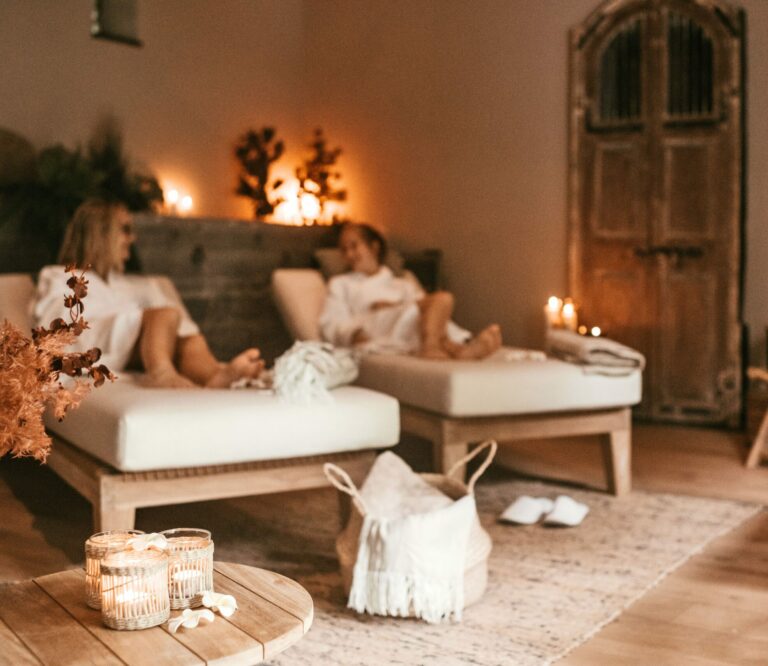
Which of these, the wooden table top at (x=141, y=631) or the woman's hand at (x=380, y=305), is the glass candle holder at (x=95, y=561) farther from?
the woman's hand at (x=380, y=305)

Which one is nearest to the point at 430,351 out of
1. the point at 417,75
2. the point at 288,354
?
the point at 288,354

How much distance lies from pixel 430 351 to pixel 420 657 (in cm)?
194

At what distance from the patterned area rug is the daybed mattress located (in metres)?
0.34

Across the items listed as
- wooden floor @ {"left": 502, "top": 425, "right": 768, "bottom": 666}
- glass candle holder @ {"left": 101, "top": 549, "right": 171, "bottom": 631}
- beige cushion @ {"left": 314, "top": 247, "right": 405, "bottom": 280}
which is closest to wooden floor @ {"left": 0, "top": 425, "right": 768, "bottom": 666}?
wooden floor @ {"left": 502, "top": 425, "right": 768, "bottom": 666}

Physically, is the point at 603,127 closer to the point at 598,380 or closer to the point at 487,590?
the point at 598,380

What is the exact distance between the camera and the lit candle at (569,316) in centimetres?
536

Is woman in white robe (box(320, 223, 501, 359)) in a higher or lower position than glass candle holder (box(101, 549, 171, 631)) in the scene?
higher

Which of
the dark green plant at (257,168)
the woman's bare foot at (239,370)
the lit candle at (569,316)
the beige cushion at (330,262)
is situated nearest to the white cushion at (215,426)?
the woman's bare foot at (239,370)

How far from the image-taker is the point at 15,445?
1439 millimetres

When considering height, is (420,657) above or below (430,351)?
below

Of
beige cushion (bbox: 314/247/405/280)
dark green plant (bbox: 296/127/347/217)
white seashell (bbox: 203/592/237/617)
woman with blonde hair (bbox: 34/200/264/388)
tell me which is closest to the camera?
white seashell (bbox: 203/592/237/617)

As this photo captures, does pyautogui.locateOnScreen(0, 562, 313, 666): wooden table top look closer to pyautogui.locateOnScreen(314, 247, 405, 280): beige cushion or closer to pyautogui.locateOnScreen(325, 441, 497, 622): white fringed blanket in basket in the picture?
pyautogui.locateOnScreen(325, 441, 497, 622): white fringed blanket in basket

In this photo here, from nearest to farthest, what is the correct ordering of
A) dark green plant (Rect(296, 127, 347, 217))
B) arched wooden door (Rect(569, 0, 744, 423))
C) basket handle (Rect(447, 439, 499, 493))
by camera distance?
basket handle (Rect(447, 439, 499, 493)) < arched wooden door (Rect(569, 0, 744, 423)) < dark green plant (Rect(296, 127, 347, 217))

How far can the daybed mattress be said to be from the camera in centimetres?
322
